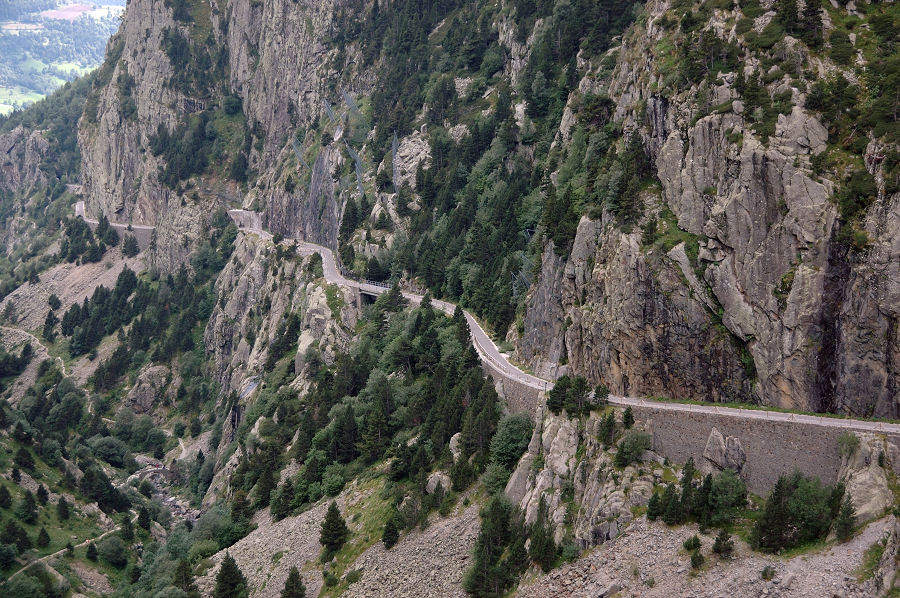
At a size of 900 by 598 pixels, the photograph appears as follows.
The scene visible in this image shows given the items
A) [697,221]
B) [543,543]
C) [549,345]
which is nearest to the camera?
[543,543]

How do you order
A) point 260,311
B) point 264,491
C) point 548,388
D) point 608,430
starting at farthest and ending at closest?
point 260,311 < point 264,491 < point 548,388 < point 608,430

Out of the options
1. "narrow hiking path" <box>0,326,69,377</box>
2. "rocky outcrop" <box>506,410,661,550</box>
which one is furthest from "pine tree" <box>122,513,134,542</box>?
"narrow hiking path" <box>0,326,69,377</box>

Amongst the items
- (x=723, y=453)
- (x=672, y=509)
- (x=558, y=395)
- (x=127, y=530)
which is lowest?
(x=127, y=530)

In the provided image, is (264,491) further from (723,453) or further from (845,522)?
(845,522)

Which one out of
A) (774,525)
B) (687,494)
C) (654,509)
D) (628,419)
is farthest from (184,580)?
(774,525)

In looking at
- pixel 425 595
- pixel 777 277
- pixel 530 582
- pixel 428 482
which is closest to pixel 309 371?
pixel 428 482

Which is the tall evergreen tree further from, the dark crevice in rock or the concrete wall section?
the dark crevice in rock

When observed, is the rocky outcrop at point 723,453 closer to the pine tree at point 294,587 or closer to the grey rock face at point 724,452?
the grey rock face at point 724,452
